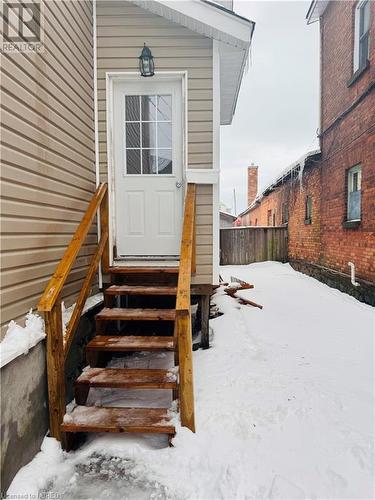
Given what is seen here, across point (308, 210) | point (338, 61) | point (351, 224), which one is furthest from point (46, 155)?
point (308, 210)

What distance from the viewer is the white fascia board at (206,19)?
3.40m

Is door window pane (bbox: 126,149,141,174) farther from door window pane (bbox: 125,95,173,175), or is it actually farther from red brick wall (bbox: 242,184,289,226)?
red brick wall (bbox: 242,184,289,226)

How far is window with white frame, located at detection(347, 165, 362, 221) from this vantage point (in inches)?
235

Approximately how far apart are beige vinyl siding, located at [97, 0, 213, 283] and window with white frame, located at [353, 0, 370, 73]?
369 centimetres

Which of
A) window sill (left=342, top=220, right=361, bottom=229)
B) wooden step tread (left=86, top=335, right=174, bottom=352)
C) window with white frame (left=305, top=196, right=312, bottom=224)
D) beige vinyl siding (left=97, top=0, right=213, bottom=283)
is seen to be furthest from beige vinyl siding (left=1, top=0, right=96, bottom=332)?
window with white frame (left=305, top=196, right=312, bottom=224)

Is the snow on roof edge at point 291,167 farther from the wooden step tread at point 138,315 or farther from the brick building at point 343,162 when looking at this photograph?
the wooden step tread at point 138,315

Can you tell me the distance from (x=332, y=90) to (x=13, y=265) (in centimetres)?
770

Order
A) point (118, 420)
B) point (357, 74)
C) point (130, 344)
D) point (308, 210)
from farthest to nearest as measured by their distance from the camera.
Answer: point (308, 210), point (357, 74), point (130, 344), point (118, 420)

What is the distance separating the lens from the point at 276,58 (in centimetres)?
1226

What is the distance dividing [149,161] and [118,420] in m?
2.81

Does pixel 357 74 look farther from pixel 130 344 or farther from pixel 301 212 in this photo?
pixel 130 344

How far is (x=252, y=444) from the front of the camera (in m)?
2.11

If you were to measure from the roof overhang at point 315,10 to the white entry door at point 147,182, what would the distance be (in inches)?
244

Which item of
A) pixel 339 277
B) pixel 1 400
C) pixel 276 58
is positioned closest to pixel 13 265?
pixel 1 400
